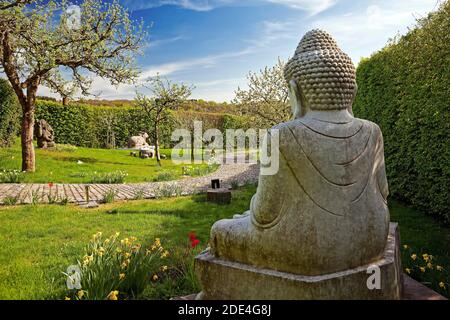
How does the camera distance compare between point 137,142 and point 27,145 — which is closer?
point 27,145

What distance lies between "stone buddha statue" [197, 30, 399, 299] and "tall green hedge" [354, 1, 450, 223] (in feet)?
12.6

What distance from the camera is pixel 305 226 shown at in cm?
242

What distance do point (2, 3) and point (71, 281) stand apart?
41.9ft

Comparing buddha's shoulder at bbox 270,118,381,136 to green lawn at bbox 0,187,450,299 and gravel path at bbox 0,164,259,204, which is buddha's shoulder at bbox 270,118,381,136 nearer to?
green lawn at bbox 0,187,450,299

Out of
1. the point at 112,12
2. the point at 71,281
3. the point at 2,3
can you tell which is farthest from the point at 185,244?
the point at 112,12

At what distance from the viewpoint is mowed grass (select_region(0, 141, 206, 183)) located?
14.9 metres

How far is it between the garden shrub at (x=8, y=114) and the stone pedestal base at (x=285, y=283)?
63.1 feet

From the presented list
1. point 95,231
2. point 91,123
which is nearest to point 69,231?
point 95,231

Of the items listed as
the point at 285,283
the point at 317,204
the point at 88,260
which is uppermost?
the point at 317,204

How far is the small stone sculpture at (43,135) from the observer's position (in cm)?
2148

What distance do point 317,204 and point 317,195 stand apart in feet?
0.20

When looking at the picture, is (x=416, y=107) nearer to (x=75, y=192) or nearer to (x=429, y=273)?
(x=429, y=273)

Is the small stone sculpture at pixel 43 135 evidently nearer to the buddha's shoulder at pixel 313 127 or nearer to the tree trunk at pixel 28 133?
the tree trunk at pixel 28 133

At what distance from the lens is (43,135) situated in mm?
21688
